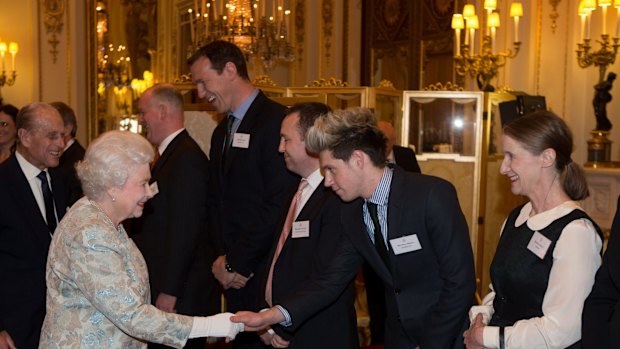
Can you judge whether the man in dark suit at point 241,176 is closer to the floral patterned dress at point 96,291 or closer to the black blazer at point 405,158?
the floral patterned dress at point 96,291

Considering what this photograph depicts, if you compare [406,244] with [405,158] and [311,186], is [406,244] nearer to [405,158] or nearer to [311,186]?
[311,186]

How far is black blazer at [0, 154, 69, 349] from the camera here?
317 centimetres

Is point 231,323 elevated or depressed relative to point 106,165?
depressed

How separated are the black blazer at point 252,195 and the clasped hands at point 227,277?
0.04 metres

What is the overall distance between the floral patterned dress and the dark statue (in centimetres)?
584

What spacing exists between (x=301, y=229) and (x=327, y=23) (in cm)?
829

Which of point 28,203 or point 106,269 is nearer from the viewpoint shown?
point 106,269

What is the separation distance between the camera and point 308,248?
293cm

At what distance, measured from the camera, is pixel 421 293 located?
2584mm

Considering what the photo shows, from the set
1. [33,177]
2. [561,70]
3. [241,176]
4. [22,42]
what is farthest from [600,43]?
[22,42]

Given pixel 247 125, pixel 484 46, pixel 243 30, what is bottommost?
pixel 247 125

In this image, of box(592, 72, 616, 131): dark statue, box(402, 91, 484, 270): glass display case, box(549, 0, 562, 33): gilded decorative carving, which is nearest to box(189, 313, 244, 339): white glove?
box(402, 91, 484, 270): glass display case

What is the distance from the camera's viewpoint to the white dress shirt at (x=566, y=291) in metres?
2.23

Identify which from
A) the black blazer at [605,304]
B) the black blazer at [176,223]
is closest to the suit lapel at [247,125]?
the black blazer at [176,223]
